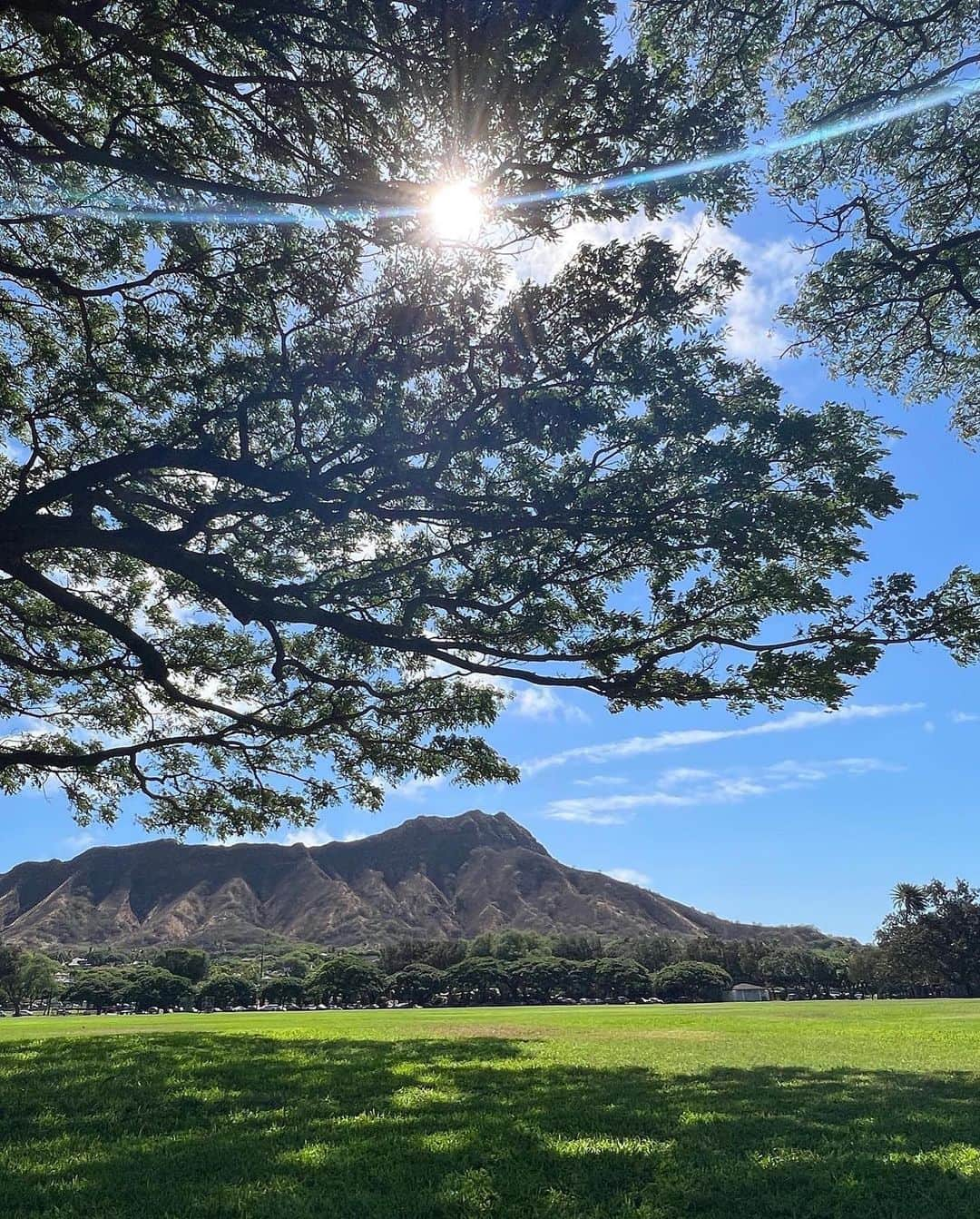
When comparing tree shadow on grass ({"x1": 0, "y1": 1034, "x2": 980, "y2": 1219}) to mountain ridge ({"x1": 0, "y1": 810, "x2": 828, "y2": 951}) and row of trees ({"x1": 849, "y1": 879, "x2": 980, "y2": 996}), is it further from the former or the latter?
mountain ridge ({"x1": 0, "y1": 810, "x2": 828, "y2": 951})

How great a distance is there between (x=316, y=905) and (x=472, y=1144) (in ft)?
619

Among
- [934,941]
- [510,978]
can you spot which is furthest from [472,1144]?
[934,941]

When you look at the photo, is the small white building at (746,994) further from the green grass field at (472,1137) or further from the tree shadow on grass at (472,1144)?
the tree shadow on grass at (472,1144)

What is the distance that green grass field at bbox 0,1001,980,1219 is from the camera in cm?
547

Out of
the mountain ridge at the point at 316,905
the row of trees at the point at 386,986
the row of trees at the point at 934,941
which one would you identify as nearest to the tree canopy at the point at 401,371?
the row of trees at the point at 386,986

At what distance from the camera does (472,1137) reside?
6945mm

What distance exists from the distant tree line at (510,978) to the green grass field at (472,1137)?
6427 cm

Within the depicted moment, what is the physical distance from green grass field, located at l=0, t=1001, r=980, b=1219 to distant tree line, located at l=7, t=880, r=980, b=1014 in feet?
211

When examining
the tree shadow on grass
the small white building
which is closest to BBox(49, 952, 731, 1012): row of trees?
the small white building

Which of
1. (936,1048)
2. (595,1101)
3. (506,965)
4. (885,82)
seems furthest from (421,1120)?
(506,965)

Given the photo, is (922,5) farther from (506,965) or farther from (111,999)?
(111,999)

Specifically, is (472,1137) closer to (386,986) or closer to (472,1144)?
(472,1144)

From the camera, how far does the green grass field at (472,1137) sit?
17.9 ft

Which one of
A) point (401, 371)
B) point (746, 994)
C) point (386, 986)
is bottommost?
point (746, 994)
